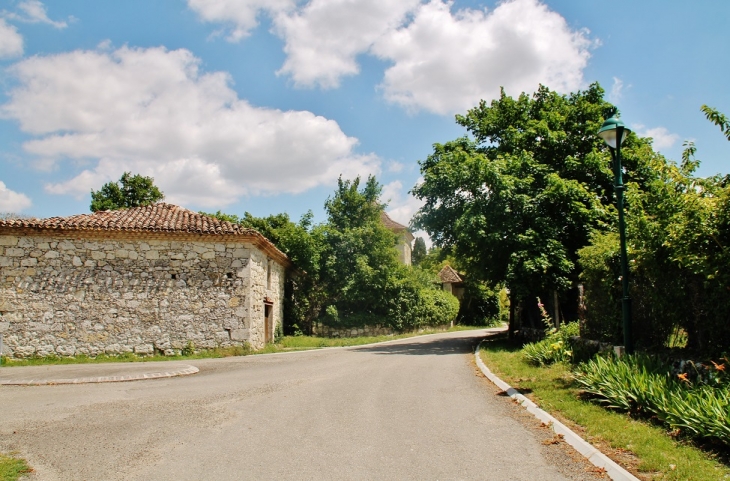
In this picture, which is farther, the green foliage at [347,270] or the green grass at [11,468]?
the green foliage at [347,270]

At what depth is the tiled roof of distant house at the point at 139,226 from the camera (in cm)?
1836

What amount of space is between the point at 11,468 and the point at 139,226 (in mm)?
14714

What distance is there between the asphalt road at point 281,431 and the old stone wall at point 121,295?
279 inches

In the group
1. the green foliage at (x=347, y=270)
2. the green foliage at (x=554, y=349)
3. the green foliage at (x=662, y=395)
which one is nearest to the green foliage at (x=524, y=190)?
the green foliage at (x=554, y=349)

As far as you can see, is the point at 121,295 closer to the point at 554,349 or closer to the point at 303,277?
the point at 303,277

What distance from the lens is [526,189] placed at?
746 inches

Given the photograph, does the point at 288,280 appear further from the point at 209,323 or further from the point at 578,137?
the point at 578,137

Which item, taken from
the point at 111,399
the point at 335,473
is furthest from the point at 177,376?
the point at 335,473

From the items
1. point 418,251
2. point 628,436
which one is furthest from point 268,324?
point 418,251

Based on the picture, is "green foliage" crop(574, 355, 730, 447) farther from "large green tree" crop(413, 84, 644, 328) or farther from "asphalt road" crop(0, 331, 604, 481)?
"large green tree" crop(413, 84, 644, 328)

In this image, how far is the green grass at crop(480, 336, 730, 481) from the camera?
4.88m

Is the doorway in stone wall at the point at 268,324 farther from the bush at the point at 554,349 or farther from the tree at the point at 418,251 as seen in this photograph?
the tree at the point at 418,251

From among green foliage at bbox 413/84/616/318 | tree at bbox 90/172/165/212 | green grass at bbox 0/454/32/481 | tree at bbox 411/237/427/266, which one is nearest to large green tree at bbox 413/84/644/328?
green foliage at bbox 413/84/616/318

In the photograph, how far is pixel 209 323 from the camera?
19094mm
